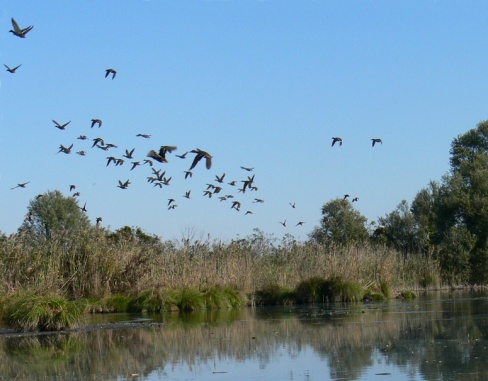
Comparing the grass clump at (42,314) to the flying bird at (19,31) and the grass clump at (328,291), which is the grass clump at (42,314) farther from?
the grass clump at (328,291)

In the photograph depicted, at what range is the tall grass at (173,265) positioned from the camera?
29000mm

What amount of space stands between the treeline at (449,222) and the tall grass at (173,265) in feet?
32.4

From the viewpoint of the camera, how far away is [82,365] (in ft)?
49.1

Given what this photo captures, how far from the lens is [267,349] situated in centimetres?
1616

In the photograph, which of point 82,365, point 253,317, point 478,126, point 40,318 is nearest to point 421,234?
point 478,126

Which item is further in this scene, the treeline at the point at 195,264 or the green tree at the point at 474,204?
the green tree at the point at 474,204

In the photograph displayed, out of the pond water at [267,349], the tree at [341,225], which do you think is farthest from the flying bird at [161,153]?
the tree at [341,225]

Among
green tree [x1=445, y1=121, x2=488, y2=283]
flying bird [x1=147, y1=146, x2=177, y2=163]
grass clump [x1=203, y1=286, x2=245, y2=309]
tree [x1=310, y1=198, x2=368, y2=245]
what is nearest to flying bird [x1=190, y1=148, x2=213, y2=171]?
flying bird [x1=147, y1=146, x2=177, y2=163]

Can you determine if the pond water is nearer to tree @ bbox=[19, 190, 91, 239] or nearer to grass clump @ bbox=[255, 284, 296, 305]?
grass clump @ bbox=[255, 284, 296, 305]

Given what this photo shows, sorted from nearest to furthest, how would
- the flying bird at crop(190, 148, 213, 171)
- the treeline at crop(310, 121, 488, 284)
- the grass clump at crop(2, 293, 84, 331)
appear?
the flying bird at crop(190, 148, 213, 171)
the grass clump at crop(2, 293, 84, 331)
the treeline at crop(310, 121, 488, 284)

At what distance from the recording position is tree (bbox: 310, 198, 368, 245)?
6159cm

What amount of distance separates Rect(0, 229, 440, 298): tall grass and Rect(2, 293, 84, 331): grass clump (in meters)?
4.12

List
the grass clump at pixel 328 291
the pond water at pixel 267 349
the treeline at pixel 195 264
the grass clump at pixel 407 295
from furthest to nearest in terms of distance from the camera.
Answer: the grass clump at pixel 407 295 < the grass clump at pixel 328 291 < the treeline at pixel 195 264 < the pond water at pixel 267 349

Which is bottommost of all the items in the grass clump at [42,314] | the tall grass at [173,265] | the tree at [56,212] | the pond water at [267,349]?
the pond water at [267,349]
